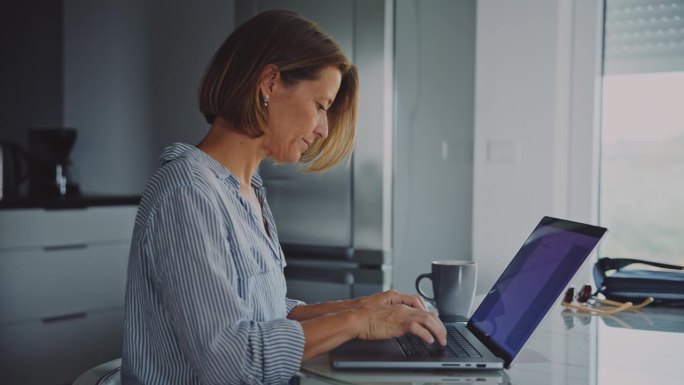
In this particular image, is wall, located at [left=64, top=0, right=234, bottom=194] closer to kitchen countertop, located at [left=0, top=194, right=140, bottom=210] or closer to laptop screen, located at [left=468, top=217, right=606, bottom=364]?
kitchen countertop, located at [left=0, top=194, right=140, bottom=210]

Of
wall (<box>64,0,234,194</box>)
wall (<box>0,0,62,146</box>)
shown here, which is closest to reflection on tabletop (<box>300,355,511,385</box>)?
wall (<box>64,0,234,194</box>)

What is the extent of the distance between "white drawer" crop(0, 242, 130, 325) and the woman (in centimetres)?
203

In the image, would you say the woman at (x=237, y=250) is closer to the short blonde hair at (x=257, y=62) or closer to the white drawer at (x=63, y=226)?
the short blonde hair at (x=257, y=62)

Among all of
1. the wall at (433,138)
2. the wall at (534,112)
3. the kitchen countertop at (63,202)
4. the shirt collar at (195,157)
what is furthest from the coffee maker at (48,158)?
the shirt collar at (195,157)

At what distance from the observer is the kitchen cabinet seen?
3062 millimetres

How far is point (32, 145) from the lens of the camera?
3689 mm

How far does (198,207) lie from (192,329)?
0.17 metres

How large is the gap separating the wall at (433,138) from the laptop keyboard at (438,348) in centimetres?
160

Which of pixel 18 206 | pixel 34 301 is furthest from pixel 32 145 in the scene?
pixel 34 301

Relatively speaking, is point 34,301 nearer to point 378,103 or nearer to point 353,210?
point 353,210

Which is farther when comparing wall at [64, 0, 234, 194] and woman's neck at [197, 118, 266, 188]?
wall at [64, 0, 234, 194]

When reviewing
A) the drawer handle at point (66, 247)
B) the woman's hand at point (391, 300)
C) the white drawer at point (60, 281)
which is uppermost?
the woman's hand at point (391, 300)

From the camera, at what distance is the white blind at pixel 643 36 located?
2500 millimetres

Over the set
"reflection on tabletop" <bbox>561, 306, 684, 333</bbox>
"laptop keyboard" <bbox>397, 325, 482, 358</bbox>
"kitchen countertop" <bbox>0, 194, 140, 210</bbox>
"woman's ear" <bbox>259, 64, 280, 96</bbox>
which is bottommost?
"reflection on tabletop" <bbox>561, 306, 684, 333</bbox>
